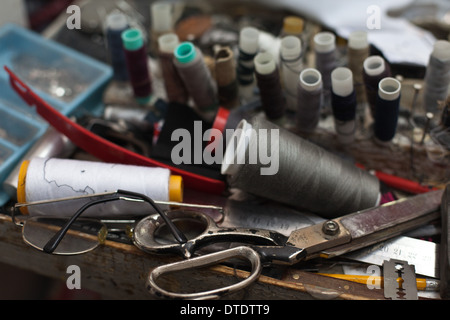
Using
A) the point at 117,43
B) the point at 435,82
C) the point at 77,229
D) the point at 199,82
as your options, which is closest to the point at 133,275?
the point at 77,229

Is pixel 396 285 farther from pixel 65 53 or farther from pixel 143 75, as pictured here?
pixel 65 53

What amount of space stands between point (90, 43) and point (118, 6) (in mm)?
130

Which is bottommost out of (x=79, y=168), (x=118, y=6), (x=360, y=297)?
(x=360, y=297)

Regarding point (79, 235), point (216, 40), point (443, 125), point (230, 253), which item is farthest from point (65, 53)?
point (443, 125)

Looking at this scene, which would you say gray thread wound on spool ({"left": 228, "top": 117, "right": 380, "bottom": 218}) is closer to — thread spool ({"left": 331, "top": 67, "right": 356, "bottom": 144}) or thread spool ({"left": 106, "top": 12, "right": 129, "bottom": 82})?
thread spool ({"left": 331, "top": 67, "right": 356, "bottom": 144})

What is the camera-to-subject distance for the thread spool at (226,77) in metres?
0.86

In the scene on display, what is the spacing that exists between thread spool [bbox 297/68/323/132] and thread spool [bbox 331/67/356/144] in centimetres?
2

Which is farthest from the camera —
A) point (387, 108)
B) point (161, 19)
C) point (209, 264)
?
point (161, 19)

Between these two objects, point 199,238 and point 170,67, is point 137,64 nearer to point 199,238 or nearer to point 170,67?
point 170,67

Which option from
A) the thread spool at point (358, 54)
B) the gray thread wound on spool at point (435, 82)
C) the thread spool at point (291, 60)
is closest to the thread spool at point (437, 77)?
the gray thread wound on spool at point (435, 82)

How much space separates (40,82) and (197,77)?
1.26ft

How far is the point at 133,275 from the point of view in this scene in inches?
31.3

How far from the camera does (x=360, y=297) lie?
68 cm

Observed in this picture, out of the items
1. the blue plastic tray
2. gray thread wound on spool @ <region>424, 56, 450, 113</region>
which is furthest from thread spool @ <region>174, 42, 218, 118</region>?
gray thread wound on spool @ <region>424, 56, 450, 113</region>
